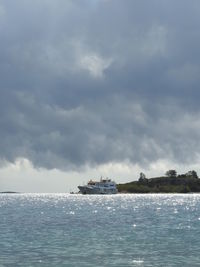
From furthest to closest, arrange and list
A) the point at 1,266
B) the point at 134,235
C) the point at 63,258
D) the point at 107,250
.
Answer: the point at 134,235, the point at 107,250, the point at 63,258, the point at 1,266

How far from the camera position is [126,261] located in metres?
44.6

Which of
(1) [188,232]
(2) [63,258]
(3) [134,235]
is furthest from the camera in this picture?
(1) [188,232]

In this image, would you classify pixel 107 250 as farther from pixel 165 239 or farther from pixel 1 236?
pixel 1 236

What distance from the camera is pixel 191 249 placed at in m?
52.8

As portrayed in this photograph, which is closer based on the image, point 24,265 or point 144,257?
point 24,265

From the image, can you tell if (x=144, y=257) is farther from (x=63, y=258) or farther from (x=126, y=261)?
(x=63, y=258)

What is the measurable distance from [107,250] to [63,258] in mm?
6425

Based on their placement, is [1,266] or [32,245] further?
[32,245]

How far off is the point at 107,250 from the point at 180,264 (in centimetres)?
1051

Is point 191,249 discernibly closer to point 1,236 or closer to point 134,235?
point 134,235

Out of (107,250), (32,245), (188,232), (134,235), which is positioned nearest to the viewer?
(107,250)

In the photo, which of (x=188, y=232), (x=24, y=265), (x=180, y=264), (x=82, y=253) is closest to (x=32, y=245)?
(x=82, y=253)

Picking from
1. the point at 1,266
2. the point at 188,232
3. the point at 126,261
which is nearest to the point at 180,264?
the point at 126,261

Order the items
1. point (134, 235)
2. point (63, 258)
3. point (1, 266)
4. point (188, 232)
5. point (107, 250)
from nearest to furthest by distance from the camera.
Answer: point (1, 266)
point (63, 258)
point (107, 250)
point (134, 235)
point (188, 232)
